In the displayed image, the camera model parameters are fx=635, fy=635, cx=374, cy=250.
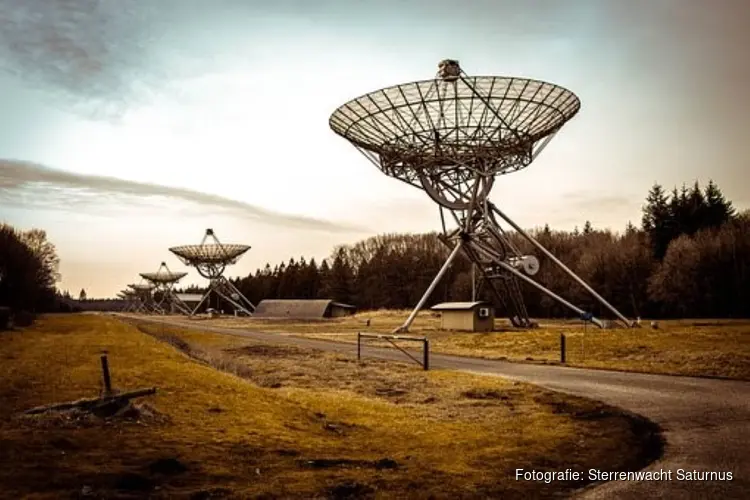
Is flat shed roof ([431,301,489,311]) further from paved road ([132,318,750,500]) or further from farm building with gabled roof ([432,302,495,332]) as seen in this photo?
paved road ([132,318,750,500])

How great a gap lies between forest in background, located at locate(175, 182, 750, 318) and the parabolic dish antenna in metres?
25.7

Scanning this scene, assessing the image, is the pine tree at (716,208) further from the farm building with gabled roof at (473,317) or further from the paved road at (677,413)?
the paved road at (677,413)

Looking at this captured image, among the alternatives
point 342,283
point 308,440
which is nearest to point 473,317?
point 308,440

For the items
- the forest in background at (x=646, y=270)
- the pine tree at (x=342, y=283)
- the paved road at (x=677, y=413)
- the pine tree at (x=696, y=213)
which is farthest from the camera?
the pine tree at (x=342, y=283)

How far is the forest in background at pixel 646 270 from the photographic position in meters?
60.0

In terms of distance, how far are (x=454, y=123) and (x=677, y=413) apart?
2567cm

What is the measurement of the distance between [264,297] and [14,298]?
8492cm

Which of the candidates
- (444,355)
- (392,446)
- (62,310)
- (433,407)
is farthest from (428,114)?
Result: (62,310)

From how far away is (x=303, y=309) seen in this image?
99.9 meters

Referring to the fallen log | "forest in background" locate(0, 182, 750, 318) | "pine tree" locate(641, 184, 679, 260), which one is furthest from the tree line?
"pine tree" locate(641, 184, 679, 260)

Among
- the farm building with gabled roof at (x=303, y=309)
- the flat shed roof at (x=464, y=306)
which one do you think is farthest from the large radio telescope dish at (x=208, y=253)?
the flat shed roof at (x=464, y=306)

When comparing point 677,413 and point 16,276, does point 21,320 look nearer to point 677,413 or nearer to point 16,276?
point 16,276

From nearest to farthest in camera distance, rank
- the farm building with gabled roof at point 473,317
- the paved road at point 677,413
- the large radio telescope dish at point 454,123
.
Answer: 1. the paved road at point 677,413
2. the large radio telescope dish at point 454,123
3. the farm building with gabled roof at point 473,317

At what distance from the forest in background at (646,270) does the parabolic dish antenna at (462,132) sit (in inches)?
1012
